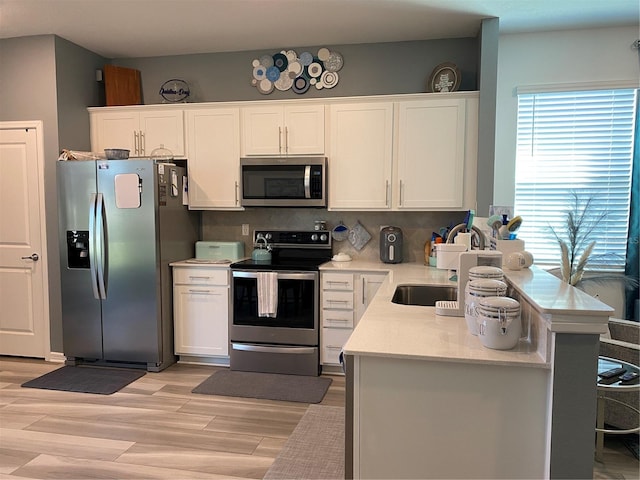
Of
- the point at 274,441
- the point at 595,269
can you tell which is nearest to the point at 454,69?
the point at 595,269

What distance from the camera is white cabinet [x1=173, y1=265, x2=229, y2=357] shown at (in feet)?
13.0

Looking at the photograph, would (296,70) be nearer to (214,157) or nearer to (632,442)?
(214,157)

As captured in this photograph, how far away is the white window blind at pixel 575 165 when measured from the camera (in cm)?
381

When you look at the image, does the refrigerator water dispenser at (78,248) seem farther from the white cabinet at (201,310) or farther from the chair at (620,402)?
the chair at (620,402)

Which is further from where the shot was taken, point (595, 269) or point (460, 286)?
point (595, 269)

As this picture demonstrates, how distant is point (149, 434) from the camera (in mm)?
2816

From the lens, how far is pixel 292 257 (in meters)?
4.34

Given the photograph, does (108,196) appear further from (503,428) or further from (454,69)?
(503,428)

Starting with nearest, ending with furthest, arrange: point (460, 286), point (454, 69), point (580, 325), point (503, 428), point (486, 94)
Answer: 1. point (580, 325)
2. point (503, 428)
3. point (460, 286)
4. point (486, 94)
5. point (454, 69)

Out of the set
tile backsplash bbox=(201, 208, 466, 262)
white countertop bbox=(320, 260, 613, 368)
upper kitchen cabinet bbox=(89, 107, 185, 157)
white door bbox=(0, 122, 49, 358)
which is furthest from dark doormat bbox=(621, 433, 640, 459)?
white door bbox=(0, 122, 49, 358)

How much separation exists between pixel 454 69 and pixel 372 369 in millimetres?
3027

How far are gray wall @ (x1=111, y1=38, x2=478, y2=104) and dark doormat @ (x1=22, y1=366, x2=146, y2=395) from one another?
2567 mm

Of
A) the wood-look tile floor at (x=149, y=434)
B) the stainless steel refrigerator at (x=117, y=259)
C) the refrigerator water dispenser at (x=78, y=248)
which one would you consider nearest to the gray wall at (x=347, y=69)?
the stainless steel refrigerator at (x=117, y=259)

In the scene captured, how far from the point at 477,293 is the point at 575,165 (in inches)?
106
